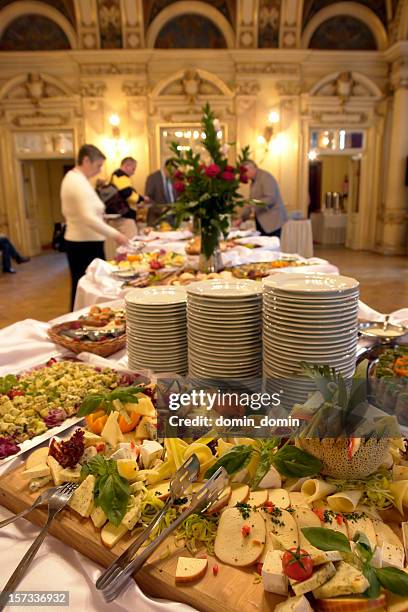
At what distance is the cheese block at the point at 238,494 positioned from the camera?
81 centimetres

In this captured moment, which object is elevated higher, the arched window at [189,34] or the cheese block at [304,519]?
the arched window at [189,34]

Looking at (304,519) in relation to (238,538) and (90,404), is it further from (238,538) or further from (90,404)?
(90,404)

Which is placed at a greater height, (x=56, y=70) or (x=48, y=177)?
(x=56, y=70)

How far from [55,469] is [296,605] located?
1.67 feet

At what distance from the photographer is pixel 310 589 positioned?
626 millimetres

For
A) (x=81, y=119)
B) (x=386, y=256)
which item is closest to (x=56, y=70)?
(x=81, y=119)

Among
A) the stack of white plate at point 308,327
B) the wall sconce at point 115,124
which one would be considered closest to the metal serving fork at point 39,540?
the stack of white plate at point 308,327

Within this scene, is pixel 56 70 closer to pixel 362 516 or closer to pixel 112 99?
pixel 112 99

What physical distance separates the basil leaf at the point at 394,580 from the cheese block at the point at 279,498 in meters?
0.20

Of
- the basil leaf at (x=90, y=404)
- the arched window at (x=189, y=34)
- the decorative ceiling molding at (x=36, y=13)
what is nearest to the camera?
the basil leaf at (x=90, y=404)

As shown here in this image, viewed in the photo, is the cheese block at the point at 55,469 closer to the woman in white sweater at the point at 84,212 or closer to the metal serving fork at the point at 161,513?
the metal serving fork at the point at 161,513

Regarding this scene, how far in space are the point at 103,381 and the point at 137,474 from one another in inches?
18.5

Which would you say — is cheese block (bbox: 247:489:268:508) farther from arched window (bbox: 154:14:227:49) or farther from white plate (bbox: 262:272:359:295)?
arched window (bbox: 154:14:227:49)

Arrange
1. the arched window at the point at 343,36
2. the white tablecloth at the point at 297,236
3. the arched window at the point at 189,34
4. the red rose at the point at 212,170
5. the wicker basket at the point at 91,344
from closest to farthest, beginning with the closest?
1. the wicker basket at the point at 91,344
2. the red rose at the point at 212,170
3. the white tablecloth at the point at 297,236
4. the arched window at the point at 189,34
5. the arched window at the point at 343,36
